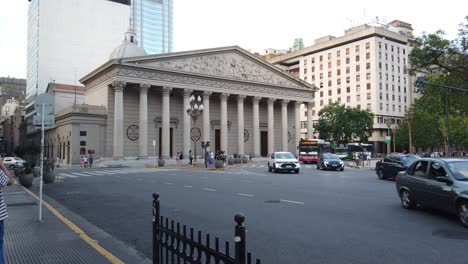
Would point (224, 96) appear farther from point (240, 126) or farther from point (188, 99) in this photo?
point (188, 99)

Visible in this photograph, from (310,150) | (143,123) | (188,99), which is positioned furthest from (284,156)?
(188,99)

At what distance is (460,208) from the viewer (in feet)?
27.2

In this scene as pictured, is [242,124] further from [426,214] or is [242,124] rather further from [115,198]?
[426,214]

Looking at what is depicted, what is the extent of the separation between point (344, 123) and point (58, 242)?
71157 mm

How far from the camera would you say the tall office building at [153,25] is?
134 m

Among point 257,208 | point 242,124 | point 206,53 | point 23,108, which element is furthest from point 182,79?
point 23,108

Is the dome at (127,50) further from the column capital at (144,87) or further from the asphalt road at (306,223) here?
the asphalt road at (306,223)

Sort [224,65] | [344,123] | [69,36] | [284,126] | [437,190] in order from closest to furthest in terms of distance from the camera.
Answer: [437,190] < [224,65] < [284,126] < [344,123] < [69,36]

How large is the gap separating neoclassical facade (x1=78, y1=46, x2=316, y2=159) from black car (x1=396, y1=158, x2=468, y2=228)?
1485 inches

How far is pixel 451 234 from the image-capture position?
743cm

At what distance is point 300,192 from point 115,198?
7.07m

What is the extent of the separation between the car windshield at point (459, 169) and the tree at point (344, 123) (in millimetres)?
65463

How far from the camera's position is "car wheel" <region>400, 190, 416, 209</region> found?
10414mm

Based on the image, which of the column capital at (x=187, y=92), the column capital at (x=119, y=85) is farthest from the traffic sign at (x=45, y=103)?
the column capital at (x=187, y=92)
